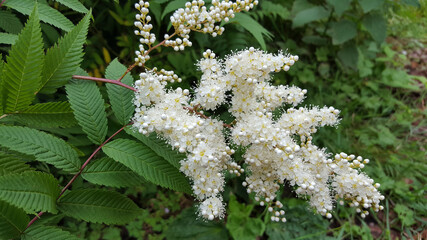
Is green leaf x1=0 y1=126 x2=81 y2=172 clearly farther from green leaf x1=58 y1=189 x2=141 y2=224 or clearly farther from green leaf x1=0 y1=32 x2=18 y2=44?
green leaf x1=0 y1=32 x2=18 y2=44

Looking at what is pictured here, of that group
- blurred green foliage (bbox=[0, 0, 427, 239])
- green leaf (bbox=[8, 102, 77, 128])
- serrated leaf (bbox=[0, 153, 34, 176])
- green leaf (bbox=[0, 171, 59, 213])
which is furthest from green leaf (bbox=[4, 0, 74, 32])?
green leaf (bbox=[0, 171, 59, 213])

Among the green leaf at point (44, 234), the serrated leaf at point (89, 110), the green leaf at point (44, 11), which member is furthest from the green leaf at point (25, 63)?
the green leaf at point (44, 234)

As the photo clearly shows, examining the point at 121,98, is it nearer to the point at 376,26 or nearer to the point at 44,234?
the point at 44,234

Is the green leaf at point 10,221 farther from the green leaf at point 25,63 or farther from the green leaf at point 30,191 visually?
the green leaf at point 25,63

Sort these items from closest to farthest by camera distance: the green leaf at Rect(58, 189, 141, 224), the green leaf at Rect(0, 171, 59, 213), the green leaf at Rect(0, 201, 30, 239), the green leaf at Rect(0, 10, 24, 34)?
the green leaf at Rect(0, 171, 59, 213)
the green leaf at Rect(0, 201, 30, 239)
the green leaf at Rect(58, 189, 141, 224)
the green leaf at Rect(0, 10, 24, 34)

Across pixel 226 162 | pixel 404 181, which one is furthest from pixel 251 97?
pixel 404 181

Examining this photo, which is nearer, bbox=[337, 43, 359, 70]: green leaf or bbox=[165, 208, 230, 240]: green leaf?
bbox=[165, 208, 230, 240]: green leaf

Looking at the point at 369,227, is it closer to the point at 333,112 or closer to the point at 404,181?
the point at 404,181
